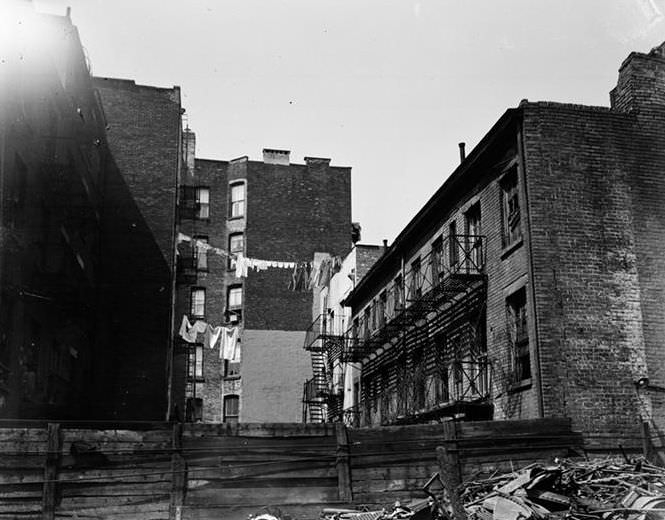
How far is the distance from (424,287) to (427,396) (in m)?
3.46

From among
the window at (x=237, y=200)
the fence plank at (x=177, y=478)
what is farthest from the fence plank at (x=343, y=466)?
the window at (x=237, y=200)

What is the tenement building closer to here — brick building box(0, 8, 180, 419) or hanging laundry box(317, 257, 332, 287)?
brick building box(0, 8, 180, 419)

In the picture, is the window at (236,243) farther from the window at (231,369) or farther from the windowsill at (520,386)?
the windowsill at (520,386)

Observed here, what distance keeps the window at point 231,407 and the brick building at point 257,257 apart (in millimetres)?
61

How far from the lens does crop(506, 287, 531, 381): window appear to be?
1688 centimetres

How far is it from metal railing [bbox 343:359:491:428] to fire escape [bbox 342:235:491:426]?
26mm

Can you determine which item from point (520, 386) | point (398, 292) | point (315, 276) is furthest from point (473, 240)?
point (315, 276)

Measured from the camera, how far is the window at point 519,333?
55.4 feet

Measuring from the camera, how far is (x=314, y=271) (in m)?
43.5

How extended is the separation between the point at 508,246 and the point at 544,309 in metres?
2.25

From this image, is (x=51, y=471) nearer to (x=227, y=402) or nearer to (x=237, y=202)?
(x=227, y=402)

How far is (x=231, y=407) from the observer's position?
48.7m

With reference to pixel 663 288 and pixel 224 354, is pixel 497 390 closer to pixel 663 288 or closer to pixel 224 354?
pixel 663 288

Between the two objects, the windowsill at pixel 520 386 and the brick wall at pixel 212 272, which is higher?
the brick wall at pixel 212 272
